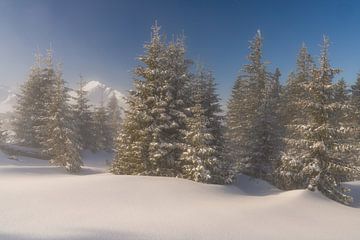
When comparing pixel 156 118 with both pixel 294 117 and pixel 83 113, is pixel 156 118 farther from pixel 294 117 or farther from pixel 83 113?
pixel 83 113

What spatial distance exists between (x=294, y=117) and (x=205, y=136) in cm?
1946

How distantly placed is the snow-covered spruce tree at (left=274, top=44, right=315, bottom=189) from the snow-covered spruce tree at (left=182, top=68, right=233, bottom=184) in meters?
3.89

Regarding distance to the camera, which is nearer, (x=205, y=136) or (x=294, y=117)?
(x=205, y=136)

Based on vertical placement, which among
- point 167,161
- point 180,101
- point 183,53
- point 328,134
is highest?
point 183,53

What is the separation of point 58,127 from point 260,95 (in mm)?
20806

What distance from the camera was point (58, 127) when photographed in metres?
29.0

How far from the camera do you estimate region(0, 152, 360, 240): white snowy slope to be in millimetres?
8680

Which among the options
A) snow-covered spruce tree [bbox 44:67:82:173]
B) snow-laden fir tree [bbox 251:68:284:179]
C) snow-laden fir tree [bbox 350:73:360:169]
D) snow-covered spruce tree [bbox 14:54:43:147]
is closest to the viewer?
snow-laden fir tree [bbox 251:68:284:179]

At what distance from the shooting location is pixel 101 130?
162ft

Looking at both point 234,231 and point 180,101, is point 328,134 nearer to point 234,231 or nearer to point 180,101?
point 180,101

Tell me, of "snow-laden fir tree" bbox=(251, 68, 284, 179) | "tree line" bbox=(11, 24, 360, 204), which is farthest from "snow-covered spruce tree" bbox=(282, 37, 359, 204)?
"snow-laden fir tree" bbox=(251, 68, 284, 179)

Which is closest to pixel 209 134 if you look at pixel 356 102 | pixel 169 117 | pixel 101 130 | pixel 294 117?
pixel 169 117

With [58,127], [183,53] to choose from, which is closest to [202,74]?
[183,53]

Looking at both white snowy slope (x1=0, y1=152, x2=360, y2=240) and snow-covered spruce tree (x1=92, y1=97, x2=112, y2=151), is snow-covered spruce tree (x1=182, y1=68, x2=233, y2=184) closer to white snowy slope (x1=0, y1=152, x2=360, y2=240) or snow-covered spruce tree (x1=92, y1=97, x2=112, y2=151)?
white snowy slope (x1=0, y1=152, x2=360, y2=240)
